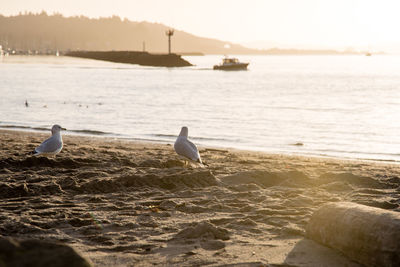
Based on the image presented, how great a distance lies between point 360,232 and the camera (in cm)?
511

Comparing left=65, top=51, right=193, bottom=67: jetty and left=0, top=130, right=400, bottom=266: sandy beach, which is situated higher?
left=65, top=51, right=193, bottom=67: jetty

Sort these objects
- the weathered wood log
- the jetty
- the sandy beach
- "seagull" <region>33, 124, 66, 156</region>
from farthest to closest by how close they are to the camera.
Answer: the jetty
"seagull" <region>33, 124, 66, 156</region>
the sandy beach
the weathered wood log

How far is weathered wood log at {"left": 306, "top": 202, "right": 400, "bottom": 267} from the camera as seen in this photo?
4820 mm

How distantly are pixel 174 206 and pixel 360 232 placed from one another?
10.00 ft

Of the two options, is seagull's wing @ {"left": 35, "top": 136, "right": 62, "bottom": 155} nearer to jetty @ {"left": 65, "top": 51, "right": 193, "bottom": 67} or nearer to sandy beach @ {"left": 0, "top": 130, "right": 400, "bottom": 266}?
sandy beach @ {"left": 0, "top": 130, "right": 400, "bottom": 266}

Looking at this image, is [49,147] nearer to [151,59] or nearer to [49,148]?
[49,148]

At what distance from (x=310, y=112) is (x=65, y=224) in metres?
27.5

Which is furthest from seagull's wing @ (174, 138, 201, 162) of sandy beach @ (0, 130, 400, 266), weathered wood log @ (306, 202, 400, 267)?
weathered wood log @ (306, 202, 400, 267)

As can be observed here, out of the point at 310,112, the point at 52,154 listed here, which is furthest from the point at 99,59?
the point at 52,154

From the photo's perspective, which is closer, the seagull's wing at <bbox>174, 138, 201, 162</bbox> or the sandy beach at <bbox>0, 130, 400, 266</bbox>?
the sandy beach at <bbox>0, 130, 400, 266</bbox>

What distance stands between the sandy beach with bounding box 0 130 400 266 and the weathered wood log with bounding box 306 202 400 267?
5.3 inches

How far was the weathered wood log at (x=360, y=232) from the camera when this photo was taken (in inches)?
190

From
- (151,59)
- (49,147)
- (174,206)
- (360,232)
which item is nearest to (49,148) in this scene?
(49,147)

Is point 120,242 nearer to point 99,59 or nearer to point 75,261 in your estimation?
point 75,261
